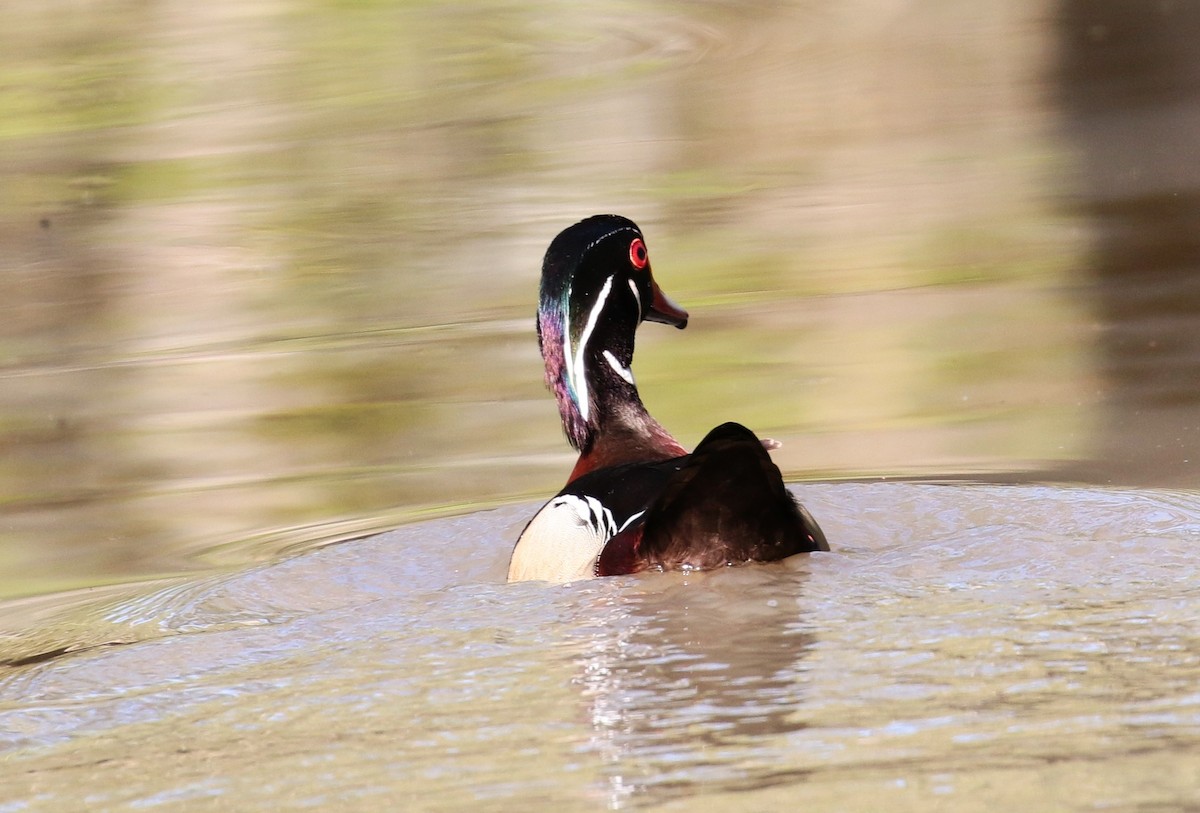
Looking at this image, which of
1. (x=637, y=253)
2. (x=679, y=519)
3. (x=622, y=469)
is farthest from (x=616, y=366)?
(x=679, y=519)

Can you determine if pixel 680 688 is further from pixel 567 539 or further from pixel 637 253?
pixel 637 253

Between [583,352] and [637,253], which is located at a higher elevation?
[637,253]

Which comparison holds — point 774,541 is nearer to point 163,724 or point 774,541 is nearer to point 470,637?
point 470,637

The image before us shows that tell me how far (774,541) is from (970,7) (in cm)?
1253

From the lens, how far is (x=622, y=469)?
5.09 metres

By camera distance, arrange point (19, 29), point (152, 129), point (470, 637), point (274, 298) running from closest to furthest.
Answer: point (470, 637)
point (274, 298)
point (152, 129)
point (19, 29)

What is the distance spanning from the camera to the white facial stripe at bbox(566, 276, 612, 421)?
5.60 meters

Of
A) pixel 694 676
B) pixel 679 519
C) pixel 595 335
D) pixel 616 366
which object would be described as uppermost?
pixel 595 335

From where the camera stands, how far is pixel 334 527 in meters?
6.34

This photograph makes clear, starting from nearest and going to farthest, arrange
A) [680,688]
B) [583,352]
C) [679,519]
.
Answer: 1. [680,688]
2. [679,519]
3. [583,352]

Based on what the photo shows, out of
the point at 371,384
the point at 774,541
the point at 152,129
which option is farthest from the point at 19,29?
the point at 774,541

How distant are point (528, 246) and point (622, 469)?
5583mm

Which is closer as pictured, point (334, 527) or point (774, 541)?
point (774, 541)

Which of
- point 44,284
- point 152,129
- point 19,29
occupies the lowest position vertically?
point 44,284
